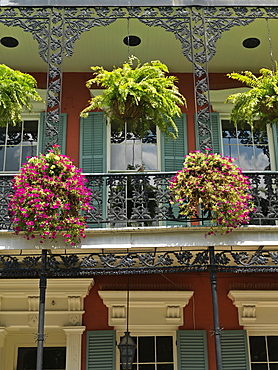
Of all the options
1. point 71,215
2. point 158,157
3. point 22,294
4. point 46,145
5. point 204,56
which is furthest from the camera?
point 158,157

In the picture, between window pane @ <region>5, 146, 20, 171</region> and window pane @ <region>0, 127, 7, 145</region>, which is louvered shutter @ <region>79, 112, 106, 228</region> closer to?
window pane @ <region>5, 146, 20, 171</region>

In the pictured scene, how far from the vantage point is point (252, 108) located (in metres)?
7.44

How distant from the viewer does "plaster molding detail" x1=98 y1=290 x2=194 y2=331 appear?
8258 mm

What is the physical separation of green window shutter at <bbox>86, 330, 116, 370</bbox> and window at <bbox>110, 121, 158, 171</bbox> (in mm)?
2857

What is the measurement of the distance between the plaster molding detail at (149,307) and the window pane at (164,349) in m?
0.23

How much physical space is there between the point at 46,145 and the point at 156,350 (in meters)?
3.71

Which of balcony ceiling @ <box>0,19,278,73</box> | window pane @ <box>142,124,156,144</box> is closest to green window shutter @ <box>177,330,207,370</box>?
window pane @ <box>142,124,156,144</box>

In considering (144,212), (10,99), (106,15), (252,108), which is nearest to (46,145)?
(10,99)

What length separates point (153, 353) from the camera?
8289 millimetres

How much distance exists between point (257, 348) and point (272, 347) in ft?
0.82

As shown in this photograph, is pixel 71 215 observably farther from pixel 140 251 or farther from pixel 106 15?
pixel 106 15

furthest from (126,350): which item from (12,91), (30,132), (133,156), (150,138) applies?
A: (30,132)

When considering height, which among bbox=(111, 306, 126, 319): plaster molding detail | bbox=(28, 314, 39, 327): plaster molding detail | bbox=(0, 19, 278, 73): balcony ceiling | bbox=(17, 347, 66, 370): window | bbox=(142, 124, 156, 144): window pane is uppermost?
bbox=(0, 19, 278, 73): balcony ceiling

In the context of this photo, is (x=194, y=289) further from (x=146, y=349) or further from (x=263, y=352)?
(x=263, y=352)
